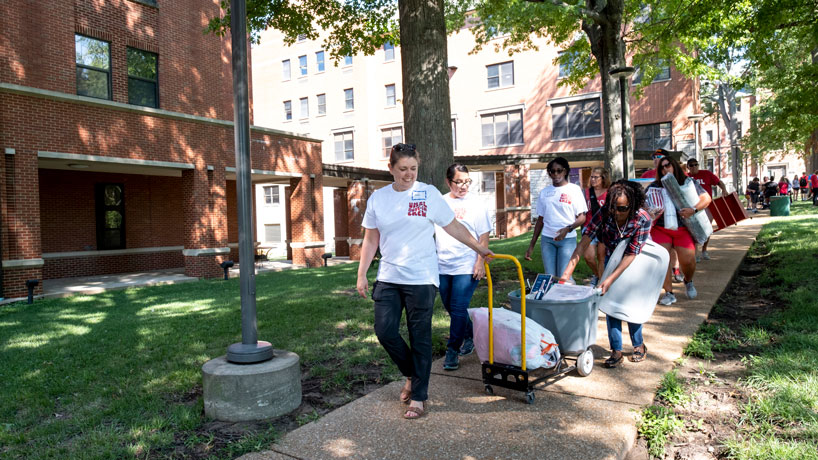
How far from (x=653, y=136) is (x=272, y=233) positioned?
27.1 metres

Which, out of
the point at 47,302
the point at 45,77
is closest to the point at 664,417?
the point at 47,302

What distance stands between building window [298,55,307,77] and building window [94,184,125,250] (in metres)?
26.8

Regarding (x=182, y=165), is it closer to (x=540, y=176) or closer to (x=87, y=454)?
(x=87, y=454)

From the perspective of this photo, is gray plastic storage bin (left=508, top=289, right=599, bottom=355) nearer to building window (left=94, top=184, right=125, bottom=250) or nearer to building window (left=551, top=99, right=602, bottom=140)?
building window (left=94, top=184, right=125, bottom=250)

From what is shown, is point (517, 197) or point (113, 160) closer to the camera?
point (113, 160)

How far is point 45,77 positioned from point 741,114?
96.8 metres

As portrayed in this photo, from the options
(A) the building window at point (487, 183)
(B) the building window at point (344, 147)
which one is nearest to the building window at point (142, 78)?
(B) the building window at point (344, 147)

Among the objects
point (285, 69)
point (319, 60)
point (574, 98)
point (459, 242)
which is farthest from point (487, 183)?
point (459, 242)

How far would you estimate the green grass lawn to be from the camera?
3.80 meters

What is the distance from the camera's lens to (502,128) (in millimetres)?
35906

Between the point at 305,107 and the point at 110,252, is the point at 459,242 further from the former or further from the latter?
the point at 305,107

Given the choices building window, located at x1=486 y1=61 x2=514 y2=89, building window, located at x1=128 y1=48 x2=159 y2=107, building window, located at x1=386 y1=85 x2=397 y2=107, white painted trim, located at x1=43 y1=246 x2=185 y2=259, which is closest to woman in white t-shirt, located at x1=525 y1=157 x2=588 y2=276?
building window, located at x1=128 y1=48 x2=159 y2=107

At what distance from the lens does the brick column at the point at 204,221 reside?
→ 1664 cm

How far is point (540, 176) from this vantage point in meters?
35.8
